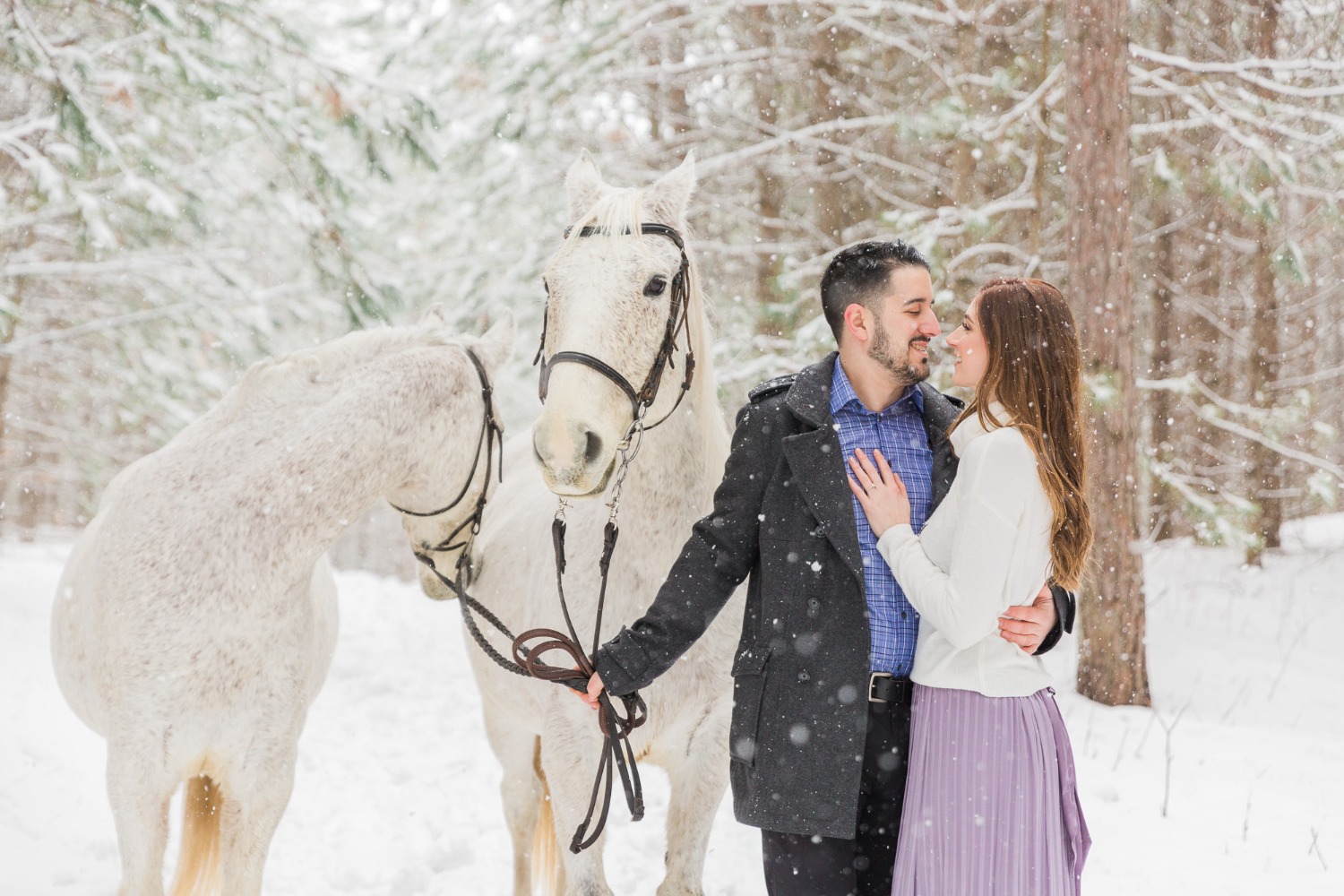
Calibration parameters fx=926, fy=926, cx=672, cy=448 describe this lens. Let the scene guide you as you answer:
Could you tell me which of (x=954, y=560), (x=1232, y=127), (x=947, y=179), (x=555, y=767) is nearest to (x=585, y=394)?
(x=954, y=560)

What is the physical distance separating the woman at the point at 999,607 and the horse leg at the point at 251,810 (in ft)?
6.38

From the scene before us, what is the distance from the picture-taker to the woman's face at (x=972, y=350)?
2.12 meters

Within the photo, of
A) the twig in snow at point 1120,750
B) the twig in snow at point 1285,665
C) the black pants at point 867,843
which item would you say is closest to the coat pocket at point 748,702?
the black pants at point 867,843

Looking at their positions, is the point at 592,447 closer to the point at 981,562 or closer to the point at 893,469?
the point at 893,469

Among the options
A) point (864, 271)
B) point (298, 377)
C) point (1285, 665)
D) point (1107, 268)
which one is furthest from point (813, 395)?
point (1285, 665)

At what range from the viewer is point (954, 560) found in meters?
1.96

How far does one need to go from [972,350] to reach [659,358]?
2.58 ft

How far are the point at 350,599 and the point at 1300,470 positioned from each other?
44.0 ft

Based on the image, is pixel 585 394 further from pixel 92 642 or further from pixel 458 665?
pixel 458 665

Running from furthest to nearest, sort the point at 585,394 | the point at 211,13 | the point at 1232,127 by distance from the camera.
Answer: the point at 211,13, the point at 1232,127, the point at 585,394

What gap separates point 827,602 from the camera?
2184 mm

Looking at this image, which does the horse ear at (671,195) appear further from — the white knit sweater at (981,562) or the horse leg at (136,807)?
the horse leg at (136,807)

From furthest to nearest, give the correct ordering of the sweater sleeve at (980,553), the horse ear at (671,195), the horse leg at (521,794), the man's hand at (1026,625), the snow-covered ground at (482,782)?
the horse leg at (521,794)
the snow-covered ground at (482,782)
the horse ear at (671,195)
the man's hand at (1026,625)
the sweater sleeve at (980,553)

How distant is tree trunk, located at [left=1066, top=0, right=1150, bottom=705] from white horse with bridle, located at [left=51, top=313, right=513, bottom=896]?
4.62 metres
